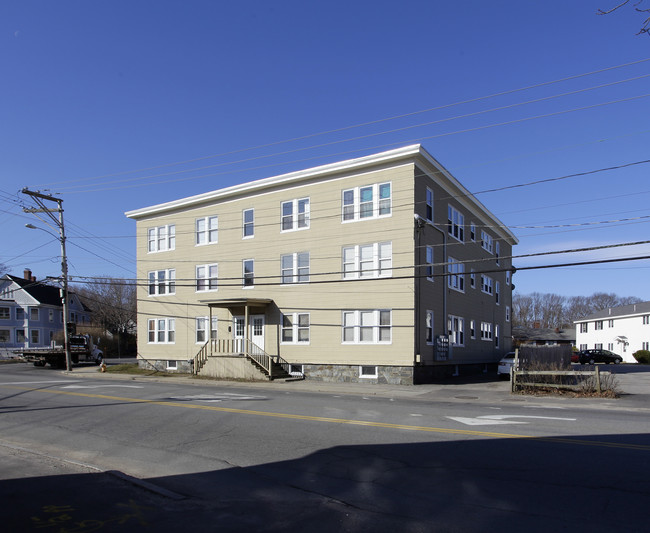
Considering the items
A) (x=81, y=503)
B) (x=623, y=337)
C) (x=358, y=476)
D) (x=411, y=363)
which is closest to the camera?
(x=81, y=503)

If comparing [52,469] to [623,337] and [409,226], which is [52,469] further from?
[623,337]

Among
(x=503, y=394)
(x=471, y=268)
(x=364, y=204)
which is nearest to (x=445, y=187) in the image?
(x=364, y=204)

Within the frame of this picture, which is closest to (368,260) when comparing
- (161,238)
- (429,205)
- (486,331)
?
(429,205)

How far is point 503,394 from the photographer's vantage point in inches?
794

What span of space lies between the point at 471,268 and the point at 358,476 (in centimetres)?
2777

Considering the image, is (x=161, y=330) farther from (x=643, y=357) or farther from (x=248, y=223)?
(x=643, y=357)

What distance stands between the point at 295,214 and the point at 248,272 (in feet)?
14.7

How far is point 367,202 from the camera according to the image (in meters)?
25.6

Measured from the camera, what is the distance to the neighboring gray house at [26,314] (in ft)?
217

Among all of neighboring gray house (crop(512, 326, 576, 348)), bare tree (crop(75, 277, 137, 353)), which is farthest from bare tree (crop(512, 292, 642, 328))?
bare tree (crop(75, 277, 137, 353))

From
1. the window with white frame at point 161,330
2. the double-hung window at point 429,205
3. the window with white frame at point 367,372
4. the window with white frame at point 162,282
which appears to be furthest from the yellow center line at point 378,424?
the window with white frame at point 162,282

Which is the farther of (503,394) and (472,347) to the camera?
(472,347)

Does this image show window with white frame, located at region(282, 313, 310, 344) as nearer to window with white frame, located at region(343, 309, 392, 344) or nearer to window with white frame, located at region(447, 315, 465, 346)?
window with white frame, located at region(343, 309, 392, 344)

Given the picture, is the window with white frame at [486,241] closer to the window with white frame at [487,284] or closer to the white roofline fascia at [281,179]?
the window with white frame at [487,284]
